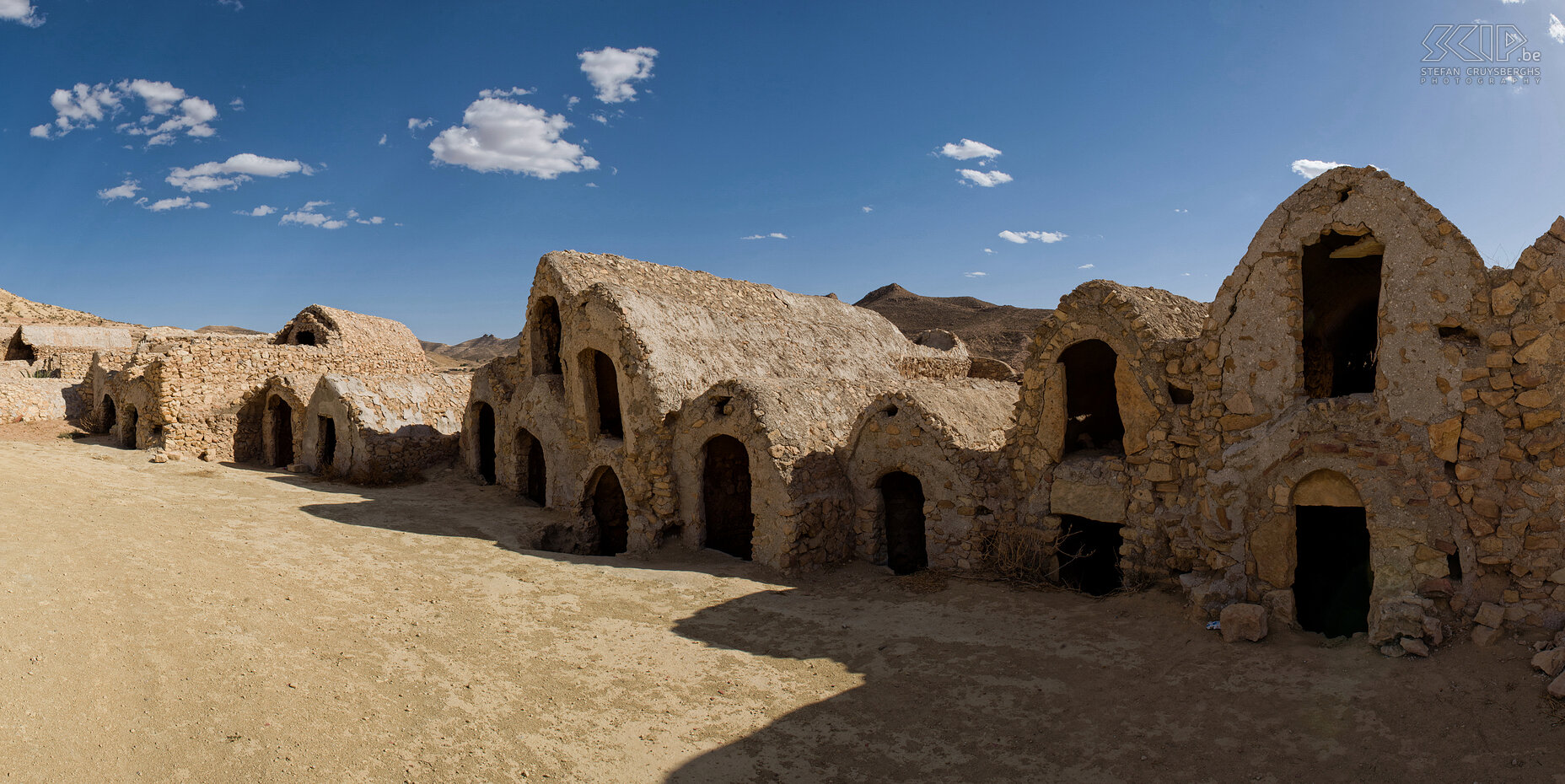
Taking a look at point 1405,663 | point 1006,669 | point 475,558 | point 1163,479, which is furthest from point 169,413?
point 1405,663

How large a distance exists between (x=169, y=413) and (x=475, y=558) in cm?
1379

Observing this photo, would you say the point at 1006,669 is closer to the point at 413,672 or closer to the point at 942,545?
the point at 942,545

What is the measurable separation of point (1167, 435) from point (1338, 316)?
4169mm

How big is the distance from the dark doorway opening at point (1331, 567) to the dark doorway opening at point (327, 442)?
21170 mm

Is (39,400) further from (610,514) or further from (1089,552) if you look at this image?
(1089,552)

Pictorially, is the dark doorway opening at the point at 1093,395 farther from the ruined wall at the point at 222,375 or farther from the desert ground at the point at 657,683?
the ruined wall at the point at 222,375

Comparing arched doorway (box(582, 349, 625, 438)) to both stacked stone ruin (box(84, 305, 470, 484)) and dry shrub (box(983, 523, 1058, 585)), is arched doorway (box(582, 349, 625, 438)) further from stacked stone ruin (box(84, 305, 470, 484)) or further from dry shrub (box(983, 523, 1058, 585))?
dry shrub (box(983, 523, 1058, 585))

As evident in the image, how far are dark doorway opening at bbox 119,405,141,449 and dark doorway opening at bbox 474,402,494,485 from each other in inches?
425

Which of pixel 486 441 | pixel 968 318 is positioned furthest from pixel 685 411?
pixel 968 318

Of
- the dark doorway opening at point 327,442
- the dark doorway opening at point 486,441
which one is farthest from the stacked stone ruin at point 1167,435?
the dark doorway opening at point 327,442

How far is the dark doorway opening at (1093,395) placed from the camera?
12.8 meters

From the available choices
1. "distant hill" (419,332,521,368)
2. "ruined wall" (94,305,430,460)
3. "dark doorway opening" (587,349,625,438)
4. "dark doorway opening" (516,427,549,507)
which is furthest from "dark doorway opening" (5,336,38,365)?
"distant hill" (419,332,521,368)

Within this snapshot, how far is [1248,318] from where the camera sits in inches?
361

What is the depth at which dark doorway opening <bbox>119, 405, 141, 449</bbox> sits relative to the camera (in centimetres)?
2186
